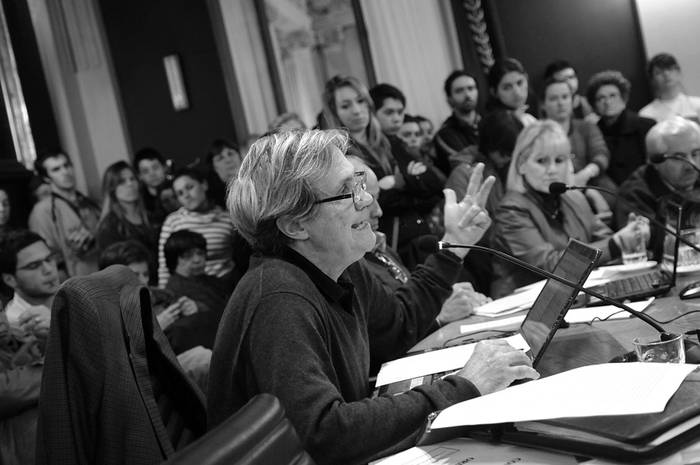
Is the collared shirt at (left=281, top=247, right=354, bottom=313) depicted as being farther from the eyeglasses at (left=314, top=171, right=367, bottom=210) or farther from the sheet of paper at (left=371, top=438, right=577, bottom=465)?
the sheet of paper at (left=371, top=438, right=577, bottom=465)

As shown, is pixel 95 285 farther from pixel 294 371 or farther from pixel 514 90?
pixel 514 90

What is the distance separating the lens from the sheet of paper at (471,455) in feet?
3.43

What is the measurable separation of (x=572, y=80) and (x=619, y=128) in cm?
64

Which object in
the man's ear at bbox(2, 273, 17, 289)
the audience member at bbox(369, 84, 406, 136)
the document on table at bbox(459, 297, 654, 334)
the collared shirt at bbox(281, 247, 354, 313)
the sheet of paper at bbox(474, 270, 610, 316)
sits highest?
the audience member at bbox(369, 84, 406, 136)

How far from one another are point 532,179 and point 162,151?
391cm

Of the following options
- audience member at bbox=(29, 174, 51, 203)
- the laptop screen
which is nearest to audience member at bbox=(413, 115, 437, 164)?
audience member at bbox=(29, 174, 51, 203)

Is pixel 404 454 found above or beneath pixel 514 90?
beneath

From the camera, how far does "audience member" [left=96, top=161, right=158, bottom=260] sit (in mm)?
4297

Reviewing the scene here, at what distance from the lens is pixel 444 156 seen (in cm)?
443

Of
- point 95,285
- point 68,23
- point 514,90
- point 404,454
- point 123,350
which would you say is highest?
point 68,23

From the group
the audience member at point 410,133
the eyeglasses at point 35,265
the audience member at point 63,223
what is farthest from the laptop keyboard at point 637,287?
the audience member at point 63,223

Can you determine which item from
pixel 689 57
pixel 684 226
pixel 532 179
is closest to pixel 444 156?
pixel 532 179

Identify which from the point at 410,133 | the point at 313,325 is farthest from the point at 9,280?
the point at 410,133

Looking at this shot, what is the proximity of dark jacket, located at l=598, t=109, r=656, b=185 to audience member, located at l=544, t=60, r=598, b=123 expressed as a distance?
32 cm
